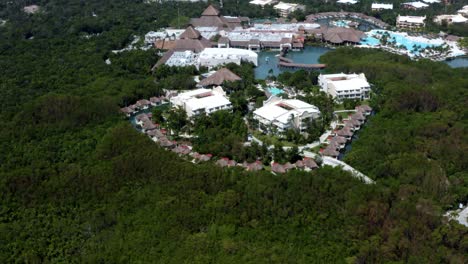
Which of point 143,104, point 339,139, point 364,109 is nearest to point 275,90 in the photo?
point 364,109

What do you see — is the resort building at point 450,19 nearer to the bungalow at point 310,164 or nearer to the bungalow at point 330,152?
the bungalow at point 330,152

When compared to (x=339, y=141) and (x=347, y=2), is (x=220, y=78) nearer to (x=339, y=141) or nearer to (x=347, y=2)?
(x=339, y=141)

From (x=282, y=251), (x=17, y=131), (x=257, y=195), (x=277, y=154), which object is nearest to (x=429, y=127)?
(x=277, y=154)

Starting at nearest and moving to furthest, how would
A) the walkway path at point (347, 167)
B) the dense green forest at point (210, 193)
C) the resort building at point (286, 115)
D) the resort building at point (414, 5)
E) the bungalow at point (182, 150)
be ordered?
the dense green forest at point (210, 193), the walkway path at point (347, 167), the bungalow at point (182, 150), the resort building at point (286, 115), the resort building at point (414, 5)

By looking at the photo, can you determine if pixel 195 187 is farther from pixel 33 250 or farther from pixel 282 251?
pixel 33 250

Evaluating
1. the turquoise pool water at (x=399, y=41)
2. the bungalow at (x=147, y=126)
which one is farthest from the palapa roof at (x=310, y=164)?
the turquoise pool water at (x=399, y=41)

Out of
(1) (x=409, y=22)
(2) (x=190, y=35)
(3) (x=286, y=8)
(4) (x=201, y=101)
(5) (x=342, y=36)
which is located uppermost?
(3) (x=286, y=8)
